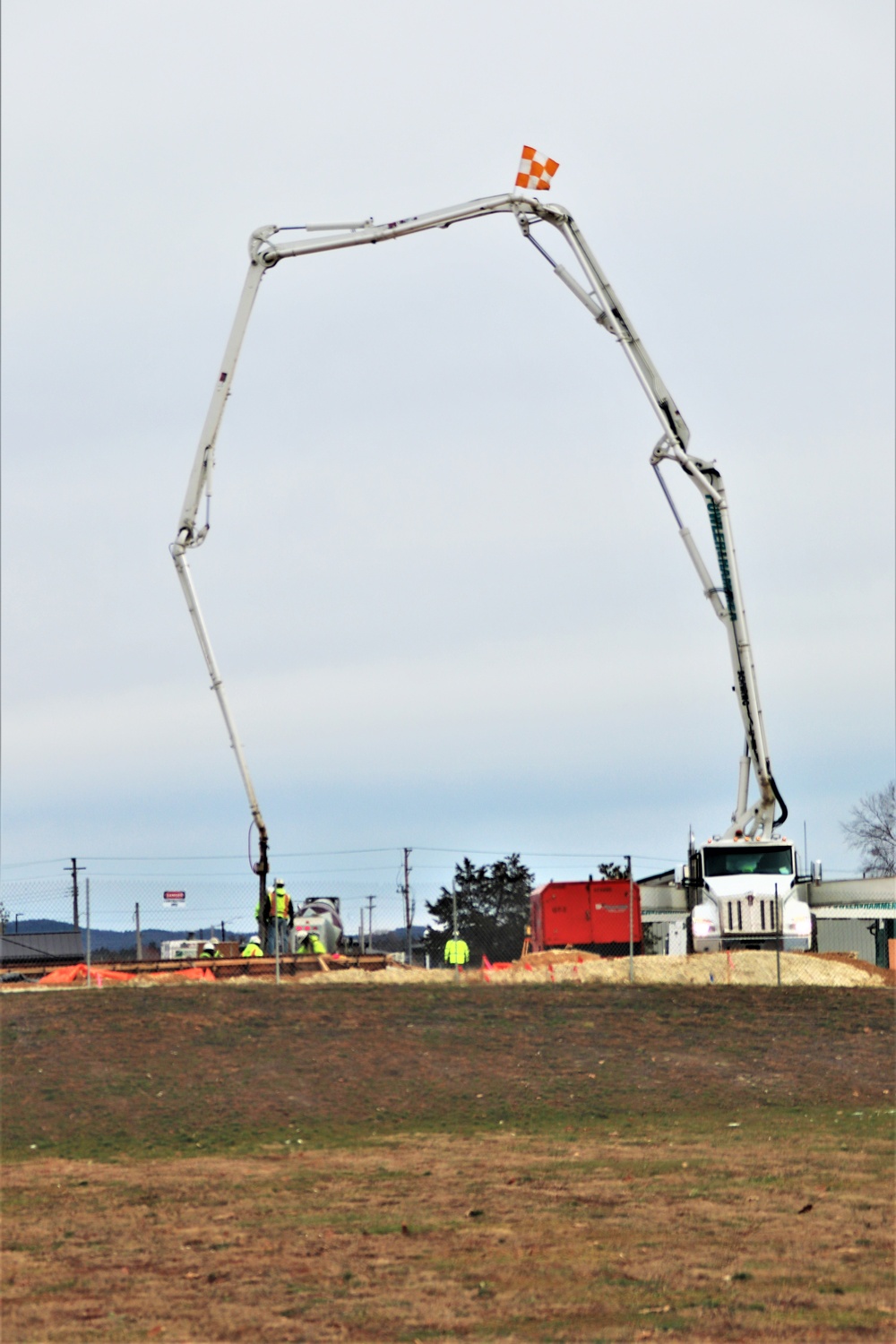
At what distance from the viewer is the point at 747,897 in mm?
37344

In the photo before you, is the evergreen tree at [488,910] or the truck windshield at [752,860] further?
the evergreen tree at [488,910]

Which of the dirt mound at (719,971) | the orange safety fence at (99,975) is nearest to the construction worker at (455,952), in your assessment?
the dirt mound at (719,971)

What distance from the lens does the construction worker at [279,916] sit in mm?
36375

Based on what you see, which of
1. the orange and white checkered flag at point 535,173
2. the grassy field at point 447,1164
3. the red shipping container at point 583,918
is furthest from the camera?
the red shipping container at point 583,918

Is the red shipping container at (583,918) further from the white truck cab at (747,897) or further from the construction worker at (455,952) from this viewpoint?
the white truck cab at (747,897)

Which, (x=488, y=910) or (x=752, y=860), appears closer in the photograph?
(x=752, y=860)

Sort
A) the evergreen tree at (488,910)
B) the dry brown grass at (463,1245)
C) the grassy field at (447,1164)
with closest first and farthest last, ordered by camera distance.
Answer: the dry brown grass at (463,1245) → the grassy field at (447,1164) → the evergreen tree at (488,910)

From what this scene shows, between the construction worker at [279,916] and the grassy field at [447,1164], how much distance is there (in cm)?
528

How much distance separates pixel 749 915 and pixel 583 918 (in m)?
10.4

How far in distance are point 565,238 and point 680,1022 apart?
18.1m

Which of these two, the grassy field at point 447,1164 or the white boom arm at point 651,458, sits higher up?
the white boom arm at point 651,458

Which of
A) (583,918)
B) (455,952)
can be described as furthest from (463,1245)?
(583,918)

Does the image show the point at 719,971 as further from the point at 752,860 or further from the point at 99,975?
the point at 99,975

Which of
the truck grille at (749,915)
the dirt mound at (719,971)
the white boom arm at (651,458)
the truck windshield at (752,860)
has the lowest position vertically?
the dirt mound at (719,971)
